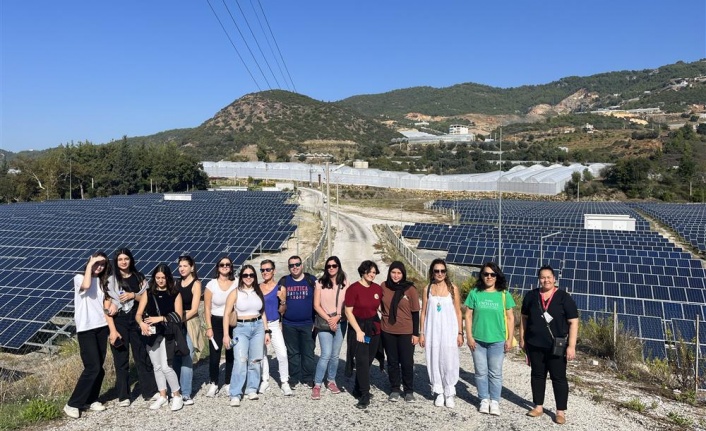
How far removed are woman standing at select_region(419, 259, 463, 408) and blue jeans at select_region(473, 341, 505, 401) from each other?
29cm

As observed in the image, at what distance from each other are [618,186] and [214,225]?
213 ft

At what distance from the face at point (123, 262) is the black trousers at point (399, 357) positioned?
11.5 feet

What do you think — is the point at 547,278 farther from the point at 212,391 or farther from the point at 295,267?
the point at 212,391

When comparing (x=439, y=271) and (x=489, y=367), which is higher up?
(x=439, y=271)

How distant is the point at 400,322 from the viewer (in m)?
7.16

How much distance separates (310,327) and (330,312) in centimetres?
45

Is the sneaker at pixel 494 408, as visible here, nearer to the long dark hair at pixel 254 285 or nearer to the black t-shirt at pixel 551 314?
the black t-shirt at pixel 551 314

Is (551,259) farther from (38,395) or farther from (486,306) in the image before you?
(38,395)

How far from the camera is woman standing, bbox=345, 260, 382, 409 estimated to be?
23.5 ft

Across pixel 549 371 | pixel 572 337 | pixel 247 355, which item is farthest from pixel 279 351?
pixel 572 337

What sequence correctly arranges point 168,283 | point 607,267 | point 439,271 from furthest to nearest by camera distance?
point 607,267 → point 168,283 → point 439,271

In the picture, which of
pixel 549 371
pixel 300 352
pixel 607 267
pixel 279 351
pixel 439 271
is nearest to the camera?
pixel 549 371

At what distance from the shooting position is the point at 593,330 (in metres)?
11.1

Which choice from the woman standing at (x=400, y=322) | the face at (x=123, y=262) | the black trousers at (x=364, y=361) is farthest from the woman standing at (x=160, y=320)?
the woman standing at (x=400, y=322)
